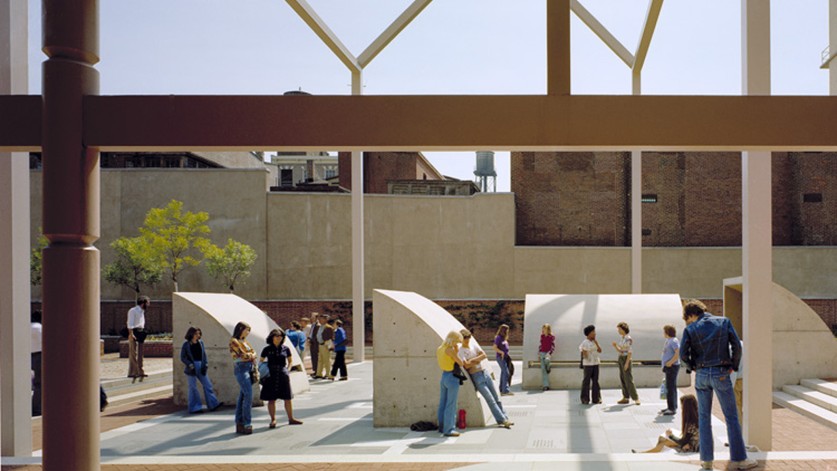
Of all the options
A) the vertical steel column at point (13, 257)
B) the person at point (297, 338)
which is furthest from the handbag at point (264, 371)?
the person at point (297, 338)

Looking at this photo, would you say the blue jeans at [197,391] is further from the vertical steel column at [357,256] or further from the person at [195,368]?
the vertical steel column at [357,256]

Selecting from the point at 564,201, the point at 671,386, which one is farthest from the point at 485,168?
the point at 671,386

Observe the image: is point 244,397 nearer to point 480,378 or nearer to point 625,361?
point 480,378

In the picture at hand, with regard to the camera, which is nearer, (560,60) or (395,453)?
(560,60)

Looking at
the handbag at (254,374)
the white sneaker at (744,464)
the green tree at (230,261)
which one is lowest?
the white sneaker at (744,464)

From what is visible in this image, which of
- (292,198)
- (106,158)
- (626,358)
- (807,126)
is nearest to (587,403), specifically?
(626,358)

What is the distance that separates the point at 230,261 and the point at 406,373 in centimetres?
2195

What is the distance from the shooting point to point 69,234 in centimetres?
557

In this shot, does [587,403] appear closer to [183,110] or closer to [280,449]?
[280,449]

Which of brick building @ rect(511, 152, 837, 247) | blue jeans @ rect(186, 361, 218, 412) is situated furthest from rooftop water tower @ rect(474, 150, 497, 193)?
blue jeans @ rect(186, 361, 218, 412)

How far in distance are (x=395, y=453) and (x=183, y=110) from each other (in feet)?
16.2

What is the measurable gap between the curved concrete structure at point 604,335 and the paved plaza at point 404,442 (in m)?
1.42

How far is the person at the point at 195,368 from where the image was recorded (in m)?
12.3

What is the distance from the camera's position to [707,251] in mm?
36000
